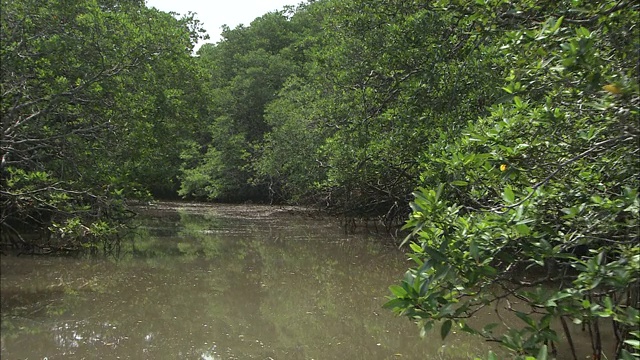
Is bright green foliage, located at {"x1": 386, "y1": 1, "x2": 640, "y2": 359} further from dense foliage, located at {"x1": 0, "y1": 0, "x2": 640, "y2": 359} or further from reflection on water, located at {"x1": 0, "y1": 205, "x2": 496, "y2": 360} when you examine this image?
reflection on water, located at {"x1": 0, "y1": 205, "x2": 496, "y2": 360}

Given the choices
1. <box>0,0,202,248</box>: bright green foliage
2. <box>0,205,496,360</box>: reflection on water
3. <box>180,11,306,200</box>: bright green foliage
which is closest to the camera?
<box>0,205,496,360</box>: reflection on water

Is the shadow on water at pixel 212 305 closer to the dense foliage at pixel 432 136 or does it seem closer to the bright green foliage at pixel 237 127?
the dense foliage at pixel 432 136

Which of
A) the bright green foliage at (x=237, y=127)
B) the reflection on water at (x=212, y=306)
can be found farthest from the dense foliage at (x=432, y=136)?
the bright green foliage at (x=237, y=127)

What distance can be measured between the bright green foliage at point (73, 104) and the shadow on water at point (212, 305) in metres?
0.89

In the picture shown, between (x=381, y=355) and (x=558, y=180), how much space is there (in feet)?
8.09

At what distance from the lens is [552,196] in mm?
2244

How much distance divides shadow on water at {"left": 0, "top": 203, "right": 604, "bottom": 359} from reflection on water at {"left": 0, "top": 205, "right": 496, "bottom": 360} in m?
0.01

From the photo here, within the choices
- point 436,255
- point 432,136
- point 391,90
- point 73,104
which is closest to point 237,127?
point 73,104

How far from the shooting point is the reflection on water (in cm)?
437

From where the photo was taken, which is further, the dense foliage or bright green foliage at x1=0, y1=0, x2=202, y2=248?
bright green foliage at x1=0, y1=0, x2=202, y2=248

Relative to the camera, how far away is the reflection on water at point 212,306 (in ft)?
14.3

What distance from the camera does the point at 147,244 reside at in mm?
10102

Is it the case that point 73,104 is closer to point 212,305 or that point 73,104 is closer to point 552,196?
point 212,305

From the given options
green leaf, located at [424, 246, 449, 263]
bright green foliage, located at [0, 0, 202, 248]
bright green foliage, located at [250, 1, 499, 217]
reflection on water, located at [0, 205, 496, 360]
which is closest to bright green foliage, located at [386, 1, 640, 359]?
green leaf, located at [424, 246, 449, 263]
